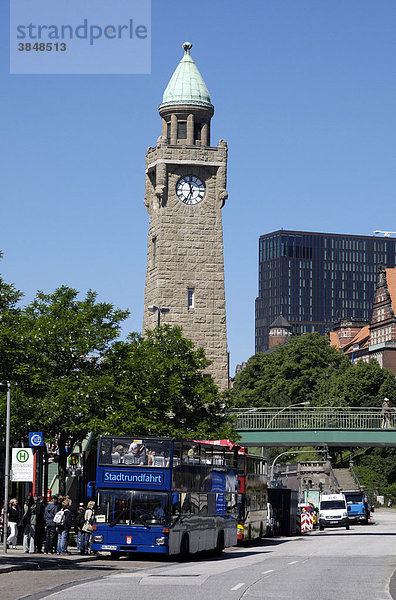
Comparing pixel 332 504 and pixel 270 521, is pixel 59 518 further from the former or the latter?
pixel 332 504

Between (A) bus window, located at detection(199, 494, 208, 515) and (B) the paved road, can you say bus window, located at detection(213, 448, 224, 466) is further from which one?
(B) the paved road

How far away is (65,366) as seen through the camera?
4341 centimetres

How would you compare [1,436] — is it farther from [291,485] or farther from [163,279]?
[291,485]

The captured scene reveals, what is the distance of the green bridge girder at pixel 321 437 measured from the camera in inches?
2333

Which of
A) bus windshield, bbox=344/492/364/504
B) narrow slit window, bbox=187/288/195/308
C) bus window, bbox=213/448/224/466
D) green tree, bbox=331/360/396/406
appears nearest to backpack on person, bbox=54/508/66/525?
bus window, bbox=213/448/224/466

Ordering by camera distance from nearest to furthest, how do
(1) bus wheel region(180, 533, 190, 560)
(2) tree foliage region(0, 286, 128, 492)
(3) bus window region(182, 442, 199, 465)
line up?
(1) bus wheel region(180, 533, 190, 560) → (3) bus window region(182, 442, 199, 465) → (2) tree foliage region(0, 286, 128, 492)

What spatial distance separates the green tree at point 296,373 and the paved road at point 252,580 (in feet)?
318

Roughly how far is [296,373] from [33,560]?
11029 centimetres

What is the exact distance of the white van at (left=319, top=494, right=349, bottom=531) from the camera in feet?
229

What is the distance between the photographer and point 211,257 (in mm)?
70438

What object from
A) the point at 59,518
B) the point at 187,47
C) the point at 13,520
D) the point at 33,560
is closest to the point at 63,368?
the point at 13,520

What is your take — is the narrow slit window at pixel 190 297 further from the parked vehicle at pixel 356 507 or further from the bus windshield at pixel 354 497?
Result: the parked vehicle at pixel 356 507

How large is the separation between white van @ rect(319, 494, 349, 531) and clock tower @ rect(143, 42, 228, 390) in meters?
9.59

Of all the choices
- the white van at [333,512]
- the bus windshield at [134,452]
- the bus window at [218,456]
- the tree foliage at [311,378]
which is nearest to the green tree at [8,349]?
the bus windshield at [134,452]
